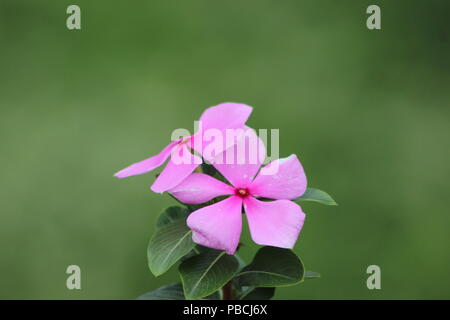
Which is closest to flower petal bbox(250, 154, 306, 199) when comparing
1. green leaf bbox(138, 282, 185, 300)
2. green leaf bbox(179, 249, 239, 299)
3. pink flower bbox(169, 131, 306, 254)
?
pink flower bbox(169, 131, 306, 254)

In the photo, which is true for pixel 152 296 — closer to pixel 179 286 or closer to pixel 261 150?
pixel 179 286

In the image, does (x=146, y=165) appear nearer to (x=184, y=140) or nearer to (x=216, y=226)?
(x=184, y=140)

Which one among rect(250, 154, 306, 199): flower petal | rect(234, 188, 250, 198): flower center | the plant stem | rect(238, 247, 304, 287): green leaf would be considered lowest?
the plant stem

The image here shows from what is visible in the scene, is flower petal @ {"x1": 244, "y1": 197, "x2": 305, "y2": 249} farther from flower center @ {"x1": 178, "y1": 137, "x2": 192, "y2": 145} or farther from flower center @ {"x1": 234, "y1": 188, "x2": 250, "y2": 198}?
flower center @ {"x1": 178, "y1": 137, "x2": 192, "y2": 145}

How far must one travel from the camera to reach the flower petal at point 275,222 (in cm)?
60

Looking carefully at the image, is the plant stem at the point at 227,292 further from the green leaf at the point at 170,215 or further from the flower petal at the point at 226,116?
the flower petal at the point at 226,116

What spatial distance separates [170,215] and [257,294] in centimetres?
17

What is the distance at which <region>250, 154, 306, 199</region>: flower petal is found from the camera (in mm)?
625

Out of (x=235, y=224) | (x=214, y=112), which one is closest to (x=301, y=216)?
(x=235, y=224)

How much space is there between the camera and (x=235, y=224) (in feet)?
2.04

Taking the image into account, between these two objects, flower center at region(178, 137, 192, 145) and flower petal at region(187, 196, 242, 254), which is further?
flower center at region(178, 137, 192, 145)

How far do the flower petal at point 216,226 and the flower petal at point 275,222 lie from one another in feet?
0.07

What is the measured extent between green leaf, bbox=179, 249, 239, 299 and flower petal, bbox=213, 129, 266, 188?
11 centimetres

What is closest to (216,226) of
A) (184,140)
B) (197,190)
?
(197,190)
